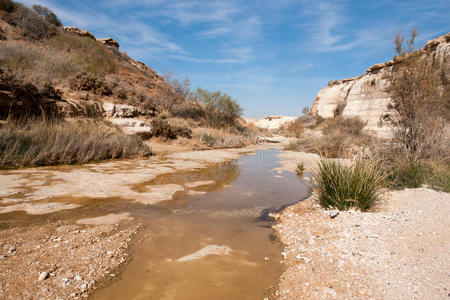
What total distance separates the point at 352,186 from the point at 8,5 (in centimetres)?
2650

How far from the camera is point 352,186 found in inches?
122

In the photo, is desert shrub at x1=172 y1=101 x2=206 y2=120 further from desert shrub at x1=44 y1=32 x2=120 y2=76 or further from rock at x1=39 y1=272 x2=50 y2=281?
rock at x1=39 y1=272 x2=50 y2=281

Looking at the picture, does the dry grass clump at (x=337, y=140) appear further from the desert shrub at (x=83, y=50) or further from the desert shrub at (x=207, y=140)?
the desert shrub at (x=83, y=50)

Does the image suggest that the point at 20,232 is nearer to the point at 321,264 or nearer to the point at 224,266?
the point at 224,266

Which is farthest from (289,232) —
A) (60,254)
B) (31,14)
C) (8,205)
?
(31,14)

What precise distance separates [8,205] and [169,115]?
1132 cm

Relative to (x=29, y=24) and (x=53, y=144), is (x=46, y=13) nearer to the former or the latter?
(x=29, y=24)

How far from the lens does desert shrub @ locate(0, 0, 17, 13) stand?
17.5 m

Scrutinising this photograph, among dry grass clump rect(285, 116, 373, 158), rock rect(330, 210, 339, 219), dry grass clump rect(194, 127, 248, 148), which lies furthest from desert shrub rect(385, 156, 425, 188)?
dry grass clump rect(194, 127, 248, 148)

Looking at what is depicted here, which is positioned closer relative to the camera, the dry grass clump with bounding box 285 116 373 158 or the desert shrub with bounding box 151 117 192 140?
the dry grass clump with bounding box 285 116 373 158

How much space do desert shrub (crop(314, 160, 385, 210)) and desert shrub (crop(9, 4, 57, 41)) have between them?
21.2 m

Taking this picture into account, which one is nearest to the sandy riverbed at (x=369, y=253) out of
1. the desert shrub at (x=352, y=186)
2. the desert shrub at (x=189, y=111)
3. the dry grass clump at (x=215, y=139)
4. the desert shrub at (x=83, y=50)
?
the desert shrub at (x=352, y=186)

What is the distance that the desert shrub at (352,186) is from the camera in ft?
10.00

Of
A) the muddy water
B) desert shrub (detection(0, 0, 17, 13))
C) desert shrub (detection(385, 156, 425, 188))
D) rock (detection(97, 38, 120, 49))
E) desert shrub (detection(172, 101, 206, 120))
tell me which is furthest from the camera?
rock (detection(97, 38, 120, 49))
